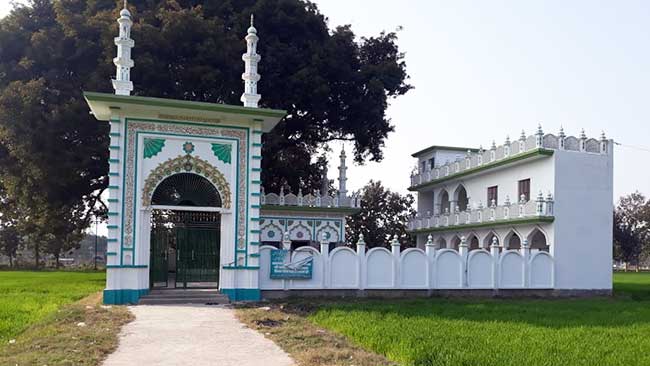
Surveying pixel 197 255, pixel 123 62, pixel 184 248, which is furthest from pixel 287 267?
pixel 123 62

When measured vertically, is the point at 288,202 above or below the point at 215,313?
above

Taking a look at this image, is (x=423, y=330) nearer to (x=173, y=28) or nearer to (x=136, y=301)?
(x=136, y=301)

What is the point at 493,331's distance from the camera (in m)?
12.8

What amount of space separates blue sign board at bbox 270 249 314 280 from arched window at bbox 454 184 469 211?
16248 mm

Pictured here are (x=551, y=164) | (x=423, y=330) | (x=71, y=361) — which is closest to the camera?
(x=71, y=361)

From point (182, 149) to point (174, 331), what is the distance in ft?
24.0

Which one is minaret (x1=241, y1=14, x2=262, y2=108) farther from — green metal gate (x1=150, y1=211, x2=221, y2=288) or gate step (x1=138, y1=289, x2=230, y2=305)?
gate step (x1=138, y1=289, x2=230, y2=305)

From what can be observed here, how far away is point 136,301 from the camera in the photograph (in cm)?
1802

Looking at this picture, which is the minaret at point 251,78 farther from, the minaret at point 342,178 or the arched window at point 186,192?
the minaret at point 342,178

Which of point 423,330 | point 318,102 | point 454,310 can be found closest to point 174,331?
point 423,330

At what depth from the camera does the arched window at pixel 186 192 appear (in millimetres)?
19203

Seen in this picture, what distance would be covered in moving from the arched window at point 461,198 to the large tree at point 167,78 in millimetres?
5058

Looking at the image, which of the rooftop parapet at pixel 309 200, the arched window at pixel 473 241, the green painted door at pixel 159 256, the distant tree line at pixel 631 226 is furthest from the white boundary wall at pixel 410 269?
the distant tree line at pixel 631 226

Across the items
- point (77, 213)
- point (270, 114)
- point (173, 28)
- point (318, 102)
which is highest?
point (173, 28)
